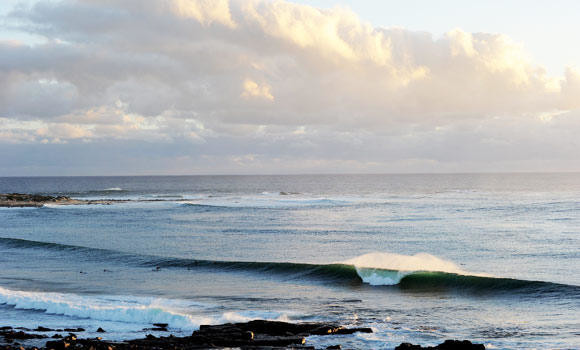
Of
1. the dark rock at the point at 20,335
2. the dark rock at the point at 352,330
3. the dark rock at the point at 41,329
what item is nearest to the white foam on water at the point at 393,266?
the dark rock at the point at 352,330

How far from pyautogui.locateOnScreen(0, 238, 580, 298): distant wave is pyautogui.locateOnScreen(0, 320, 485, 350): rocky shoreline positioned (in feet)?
29.1

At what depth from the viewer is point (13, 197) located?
268 ft

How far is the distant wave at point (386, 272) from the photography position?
21.4 m

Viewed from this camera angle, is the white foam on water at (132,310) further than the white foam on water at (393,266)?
No

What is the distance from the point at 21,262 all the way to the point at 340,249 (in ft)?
58.6

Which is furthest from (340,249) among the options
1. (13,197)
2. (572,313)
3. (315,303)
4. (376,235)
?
(13,197)

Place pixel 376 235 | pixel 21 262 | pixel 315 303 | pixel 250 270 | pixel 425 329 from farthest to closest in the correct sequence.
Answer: pixel 376 235
pixel 21 262
pixel 250 270
pixel 315 303
pixel 425 329

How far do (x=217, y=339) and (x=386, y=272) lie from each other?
12.3 meters

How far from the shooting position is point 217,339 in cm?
1332

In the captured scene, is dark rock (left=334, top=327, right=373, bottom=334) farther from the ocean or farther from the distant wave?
the distant wave

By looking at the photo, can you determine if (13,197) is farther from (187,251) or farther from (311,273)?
(311,273)

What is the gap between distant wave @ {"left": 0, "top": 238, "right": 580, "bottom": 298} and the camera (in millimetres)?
21406

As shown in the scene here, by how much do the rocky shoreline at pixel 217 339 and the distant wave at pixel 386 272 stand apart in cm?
886

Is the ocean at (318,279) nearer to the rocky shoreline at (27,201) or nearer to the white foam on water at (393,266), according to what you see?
the white foam on water at (393,266)
